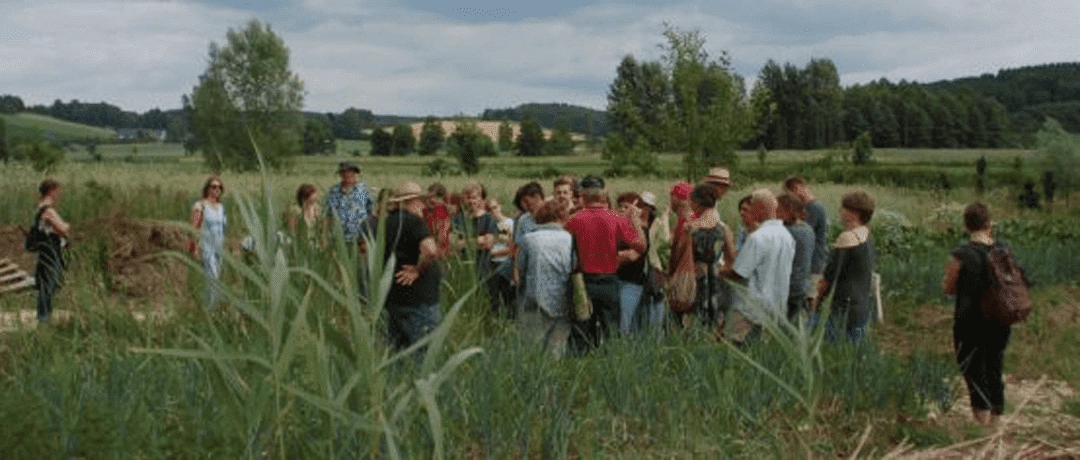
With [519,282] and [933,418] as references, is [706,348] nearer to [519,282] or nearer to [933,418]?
[933,418]

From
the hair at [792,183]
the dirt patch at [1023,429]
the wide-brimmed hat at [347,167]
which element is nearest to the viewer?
the dirt patch at [1023,429]

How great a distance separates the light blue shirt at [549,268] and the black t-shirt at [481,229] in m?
1.47

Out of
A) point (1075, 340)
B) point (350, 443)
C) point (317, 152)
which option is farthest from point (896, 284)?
point (317, 152)

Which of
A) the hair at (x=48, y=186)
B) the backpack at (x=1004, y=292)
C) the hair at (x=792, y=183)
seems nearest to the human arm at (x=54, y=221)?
the hair at (x=48, y=186)

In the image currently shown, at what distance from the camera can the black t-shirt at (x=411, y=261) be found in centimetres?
724

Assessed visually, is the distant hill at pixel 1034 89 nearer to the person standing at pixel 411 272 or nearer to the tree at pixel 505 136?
the tree at pixel 505 136

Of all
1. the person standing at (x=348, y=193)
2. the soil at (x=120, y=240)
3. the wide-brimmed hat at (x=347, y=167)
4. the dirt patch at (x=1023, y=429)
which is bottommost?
the soil at (x=120, y=240)

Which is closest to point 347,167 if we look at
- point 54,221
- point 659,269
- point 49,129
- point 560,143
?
point 54,221

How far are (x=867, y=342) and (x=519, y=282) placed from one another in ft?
7.71

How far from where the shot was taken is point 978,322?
7.02m

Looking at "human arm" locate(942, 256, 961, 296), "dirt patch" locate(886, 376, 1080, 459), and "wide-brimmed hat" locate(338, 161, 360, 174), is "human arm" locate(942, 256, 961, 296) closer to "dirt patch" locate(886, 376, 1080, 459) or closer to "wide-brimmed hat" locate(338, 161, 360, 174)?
"dirt patch" locate(886, 376, 1080, 459)

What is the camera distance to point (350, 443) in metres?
3.98

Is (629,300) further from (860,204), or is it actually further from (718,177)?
(860,204)

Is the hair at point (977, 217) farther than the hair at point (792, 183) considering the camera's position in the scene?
No
